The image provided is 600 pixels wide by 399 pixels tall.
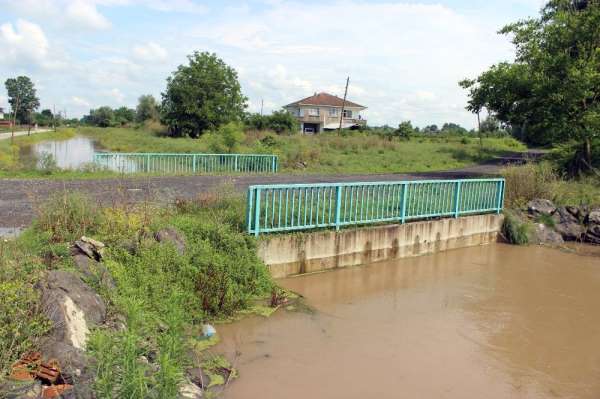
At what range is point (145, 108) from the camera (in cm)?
7356

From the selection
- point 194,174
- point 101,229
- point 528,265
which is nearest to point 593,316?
point 528,265

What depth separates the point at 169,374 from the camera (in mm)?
3422

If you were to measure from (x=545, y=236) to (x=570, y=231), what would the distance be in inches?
35.0

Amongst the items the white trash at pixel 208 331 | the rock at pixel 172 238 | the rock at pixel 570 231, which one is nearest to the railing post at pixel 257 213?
the rock at pixel 172 238

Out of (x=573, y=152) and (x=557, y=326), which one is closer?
(x=557, y=326)

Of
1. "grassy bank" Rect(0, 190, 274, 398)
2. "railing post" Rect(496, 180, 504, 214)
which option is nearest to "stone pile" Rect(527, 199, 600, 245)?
"railing post" Rect(496, 180, 504, 214)

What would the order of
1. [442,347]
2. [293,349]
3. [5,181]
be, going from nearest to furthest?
[293,349], [442,347], [5,181]

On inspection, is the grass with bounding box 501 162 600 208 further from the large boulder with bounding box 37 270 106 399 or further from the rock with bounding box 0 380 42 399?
the rock with bounding box 0 380 42 399

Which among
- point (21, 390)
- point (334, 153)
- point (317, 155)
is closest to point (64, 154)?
point (334, 153)

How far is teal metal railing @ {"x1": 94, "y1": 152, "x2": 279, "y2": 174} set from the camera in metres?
15.9

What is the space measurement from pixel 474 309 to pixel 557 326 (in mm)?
1148

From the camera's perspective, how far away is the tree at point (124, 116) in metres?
77.0

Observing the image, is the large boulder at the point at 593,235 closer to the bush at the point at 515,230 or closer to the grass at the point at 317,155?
the bush at the point at 515,230

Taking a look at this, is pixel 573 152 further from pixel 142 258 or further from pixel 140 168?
pixel 142 258
